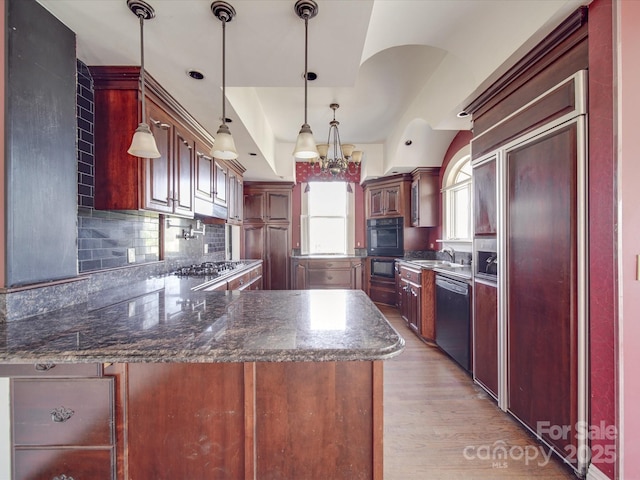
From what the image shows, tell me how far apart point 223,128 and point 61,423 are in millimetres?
1429

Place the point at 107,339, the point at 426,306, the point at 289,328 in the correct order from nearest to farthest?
1. the point at 107,339
2. the point at 289,328
3. the point at 426,306

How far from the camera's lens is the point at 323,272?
5.31 meters

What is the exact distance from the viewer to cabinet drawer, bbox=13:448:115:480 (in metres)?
0.99

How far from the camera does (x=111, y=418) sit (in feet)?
3.27

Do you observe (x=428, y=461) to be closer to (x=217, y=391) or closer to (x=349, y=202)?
(x=217, y=391)

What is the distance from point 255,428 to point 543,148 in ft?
6.94

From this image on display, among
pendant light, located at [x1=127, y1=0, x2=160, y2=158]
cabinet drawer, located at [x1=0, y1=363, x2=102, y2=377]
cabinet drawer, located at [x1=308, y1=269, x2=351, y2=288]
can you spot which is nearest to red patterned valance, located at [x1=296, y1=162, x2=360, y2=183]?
cabinet drawer, located at [x1=308, y1=269, x2=351, y2=288]

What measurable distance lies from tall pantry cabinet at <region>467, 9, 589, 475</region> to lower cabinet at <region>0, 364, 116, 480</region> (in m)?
2.19

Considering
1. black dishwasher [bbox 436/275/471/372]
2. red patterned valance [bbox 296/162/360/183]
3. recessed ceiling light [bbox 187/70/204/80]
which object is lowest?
→ black dishwasher [bbox 436/275/471/372]

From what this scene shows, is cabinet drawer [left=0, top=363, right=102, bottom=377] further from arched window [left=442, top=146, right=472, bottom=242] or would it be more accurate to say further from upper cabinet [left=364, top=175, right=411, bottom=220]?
upper cabinet [left=364, top=175, right=411, bottom=220]

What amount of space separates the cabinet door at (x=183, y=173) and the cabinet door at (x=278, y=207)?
105 inches

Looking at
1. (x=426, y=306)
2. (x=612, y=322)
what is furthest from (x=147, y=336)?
(x=426, y=306)

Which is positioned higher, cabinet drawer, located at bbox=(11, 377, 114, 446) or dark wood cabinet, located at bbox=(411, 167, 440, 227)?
dark wood cabinet, located at bbox=(411, 167, 440, 227)

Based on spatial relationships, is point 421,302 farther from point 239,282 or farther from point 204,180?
point 204,180
